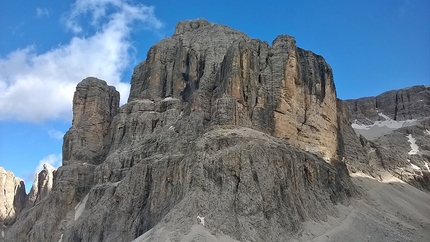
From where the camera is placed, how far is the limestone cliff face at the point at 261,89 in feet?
234

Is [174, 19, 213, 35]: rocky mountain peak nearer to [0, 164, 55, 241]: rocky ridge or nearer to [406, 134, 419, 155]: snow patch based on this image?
[0, 164, 55, 241]: rocky ridge

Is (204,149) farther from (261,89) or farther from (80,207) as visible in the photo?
(80,207)

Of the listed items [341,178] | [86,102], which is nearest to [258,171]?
[341,178]

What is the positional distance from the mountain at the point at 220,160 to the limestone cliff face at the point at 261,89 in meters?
0.20

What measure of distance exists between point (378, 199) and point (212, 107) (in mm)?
26995

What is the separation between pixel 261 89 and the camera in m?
74.0

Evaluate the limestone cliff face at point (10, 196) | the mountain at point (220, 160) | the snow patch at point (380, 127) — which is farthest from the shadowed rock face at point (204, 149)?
the snow patch at point (380, 127)

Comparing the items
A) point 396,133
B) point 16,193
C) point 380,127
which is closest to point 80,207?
point 16,193

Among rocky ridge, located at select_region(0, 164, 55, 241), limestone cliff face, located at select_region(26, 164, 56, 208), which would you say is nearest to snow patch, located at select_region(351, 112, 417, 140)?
limestone cliff face, located at select_region(26, 164, 56, 208)

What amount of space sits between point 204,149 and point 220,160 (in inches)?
103

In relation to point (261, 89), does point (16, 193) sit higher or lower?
lower

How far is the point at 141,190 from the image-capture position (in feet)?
218

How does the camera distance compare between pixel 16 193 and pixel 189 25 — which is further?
pixel 16 193

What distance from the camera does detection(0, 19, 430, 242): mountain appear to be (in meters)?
56.9
